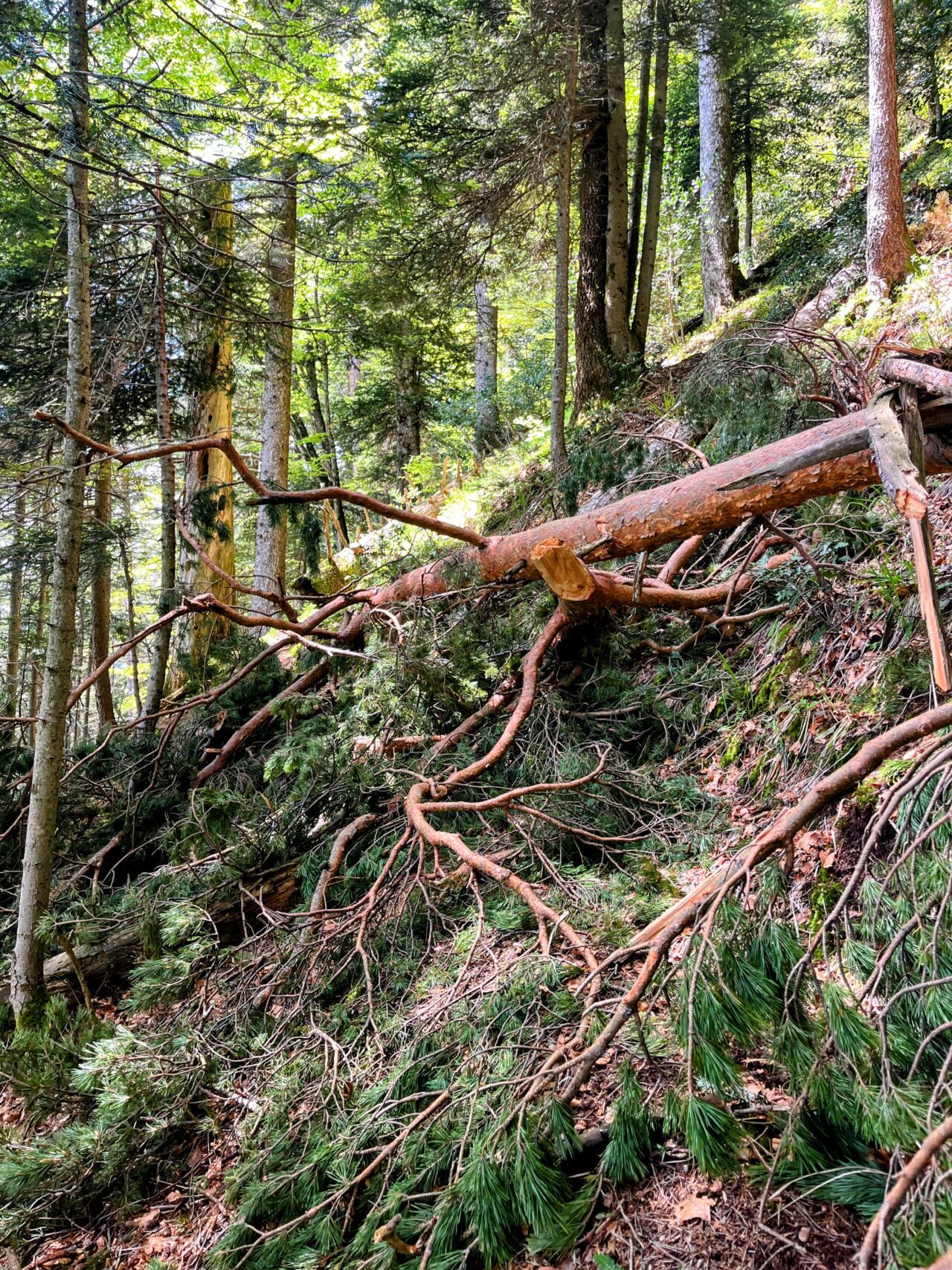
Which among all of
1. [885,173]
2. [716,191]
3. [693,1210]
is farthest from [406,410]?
[693,1210]

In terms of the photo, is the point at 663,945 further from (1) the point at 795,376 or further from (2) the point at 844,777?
(1) the point at 795,376

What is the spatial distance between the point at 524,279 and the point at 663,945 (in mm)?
12796

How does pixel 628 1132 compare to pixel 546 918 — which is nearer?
pixel 628 1132

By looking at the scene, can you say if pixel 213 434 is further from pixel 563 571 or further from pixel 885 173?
pixel 885 173

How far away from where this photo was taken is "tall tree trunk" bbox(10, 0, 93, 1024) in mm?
3730

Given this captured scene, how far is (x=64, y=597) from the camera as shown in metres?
3.84

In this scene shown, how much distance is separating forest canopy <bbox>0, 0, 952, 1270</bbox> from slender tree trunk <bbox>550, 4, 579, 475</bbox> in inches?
3.7

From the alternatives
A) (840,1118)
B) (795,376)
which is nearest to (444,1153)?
(840,1118)

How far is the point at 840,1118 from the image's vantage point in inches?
58.5

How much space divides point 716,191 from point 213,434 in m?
9.71

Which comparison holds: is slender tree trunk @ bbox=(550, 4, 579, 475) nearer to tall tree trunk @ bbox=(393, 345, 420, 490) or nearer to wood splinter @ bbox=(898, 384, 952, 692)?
wood splinter @ bbox=(898, 384, 952, 692)

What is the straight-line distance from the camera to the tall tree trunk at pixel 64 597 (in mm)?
3730

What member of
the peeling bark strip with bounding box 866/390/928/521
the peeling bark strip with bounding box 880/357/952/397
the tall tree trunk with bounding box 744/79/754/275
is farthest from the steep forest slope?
the tall tree trunk with bounding box 744/79/754/275

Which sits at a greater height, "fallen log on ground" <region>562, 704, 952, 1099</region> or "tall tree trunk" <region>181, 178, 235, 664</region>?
"tall tree trunk" <region>181, 178, 235, 664</region>
